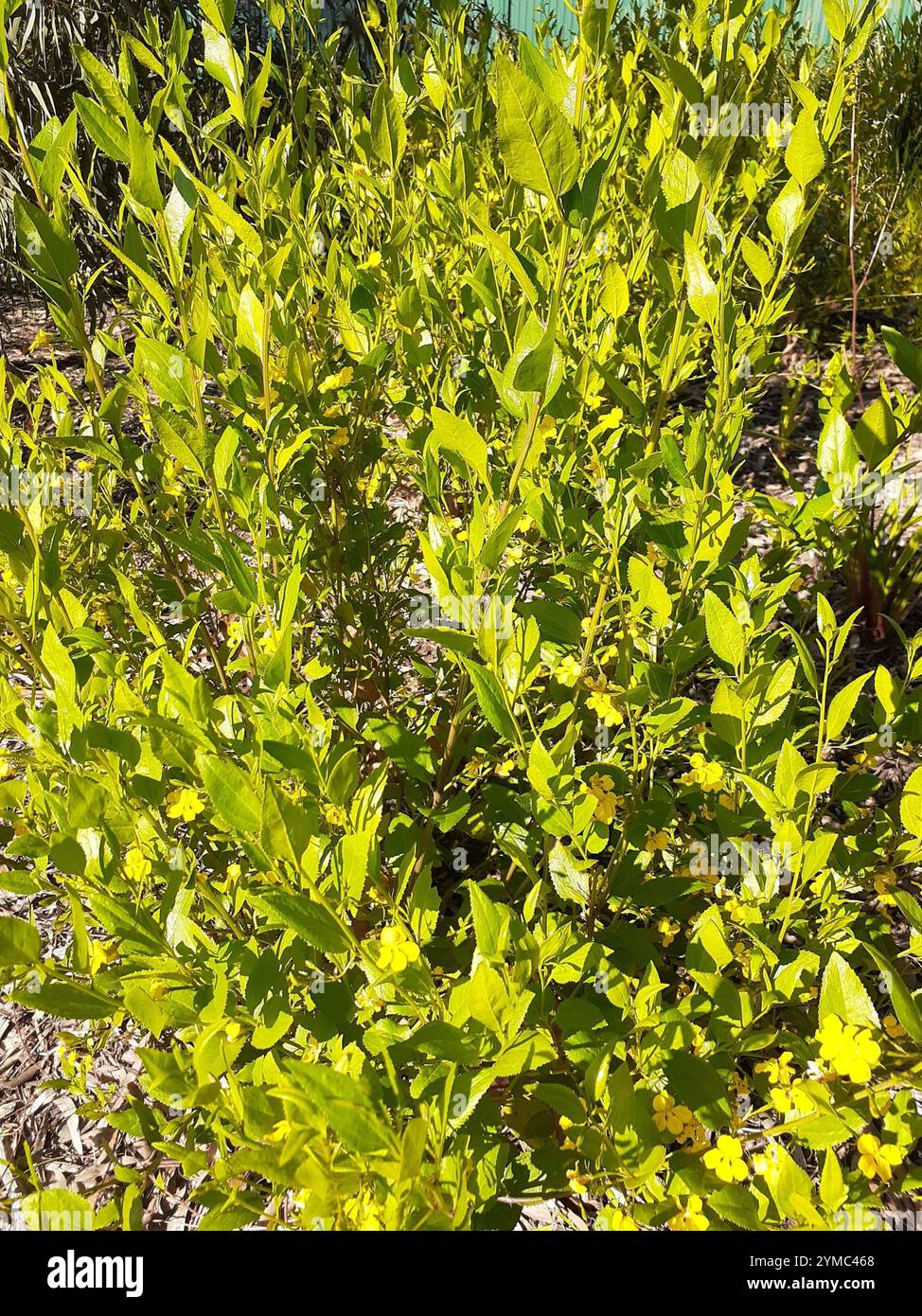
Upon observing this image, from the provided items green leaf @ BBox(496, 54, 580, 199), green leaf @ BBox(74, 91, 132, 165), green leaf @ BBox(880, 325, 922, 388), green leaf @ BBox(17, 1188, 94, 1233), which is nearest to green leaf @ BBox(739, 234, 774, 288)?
green leaf @ BBox(880, 325, 922, 388)

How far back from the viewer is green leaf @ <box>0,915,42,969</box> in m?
0.70

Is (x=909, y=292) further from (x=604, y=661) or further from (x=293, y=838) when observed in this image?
(x=293, y=838)

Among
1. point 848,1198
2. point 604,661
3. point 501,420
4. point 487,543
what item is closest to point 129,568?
point 501,420

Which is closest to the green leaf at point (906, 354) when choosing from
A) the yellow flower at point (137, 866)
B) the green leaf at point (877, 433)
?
the green leaf at point (877, 433)

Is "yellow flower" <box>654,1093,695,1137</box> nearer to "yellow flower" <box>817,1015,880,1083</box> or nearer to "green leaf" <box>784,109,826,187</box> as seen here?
"yellow flower" <box>817,1015,880,1083</box>

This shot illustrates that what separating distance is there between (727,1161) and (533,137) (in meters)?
0.94

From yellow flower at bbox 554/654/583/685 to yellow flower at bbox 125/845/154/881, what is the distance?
557 mm

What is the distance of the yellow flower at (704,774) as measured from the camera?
1.09 meters

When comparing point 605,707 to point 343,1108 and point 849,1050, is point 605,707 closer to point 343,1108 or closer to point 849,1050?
point 849,1050

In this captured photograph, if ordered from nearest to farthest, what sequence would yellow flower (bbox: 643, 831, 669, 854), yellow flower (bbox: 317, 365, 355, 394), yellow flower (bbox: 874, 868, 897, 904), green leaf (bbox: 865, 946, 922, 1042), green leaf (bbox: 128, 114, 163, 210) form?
1. green leaf (bbox: 865, 946, 922, 1042)
2. green leaf (bbox: 128, 114, 163, 210)
3. yellow flower (bbox: 874, 868, 897, 904)
4. yellow flower (bbox: 643, 831, 669, 854)
5. yellow flower (bbox: 317, 365, 355, 394)

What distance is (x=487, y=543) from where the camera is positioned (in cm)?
84

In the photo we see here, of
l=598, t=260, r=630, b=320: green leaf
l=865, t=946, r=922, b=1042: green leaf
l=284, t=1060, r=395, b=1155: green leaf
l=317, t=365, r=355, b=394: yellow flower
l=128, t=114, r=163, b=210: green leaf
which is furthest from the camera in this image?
l=317, t=365, r=355, b=394: yellow flower

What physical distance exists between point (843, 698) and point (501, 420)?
3.62 ft

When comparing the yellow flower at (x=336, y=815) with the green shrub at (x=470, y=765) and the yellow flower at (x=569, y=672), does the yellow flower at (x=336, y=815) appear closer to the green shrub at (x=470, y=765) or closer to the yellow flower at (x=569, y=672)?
the green shrub at (x=470, y=765)
